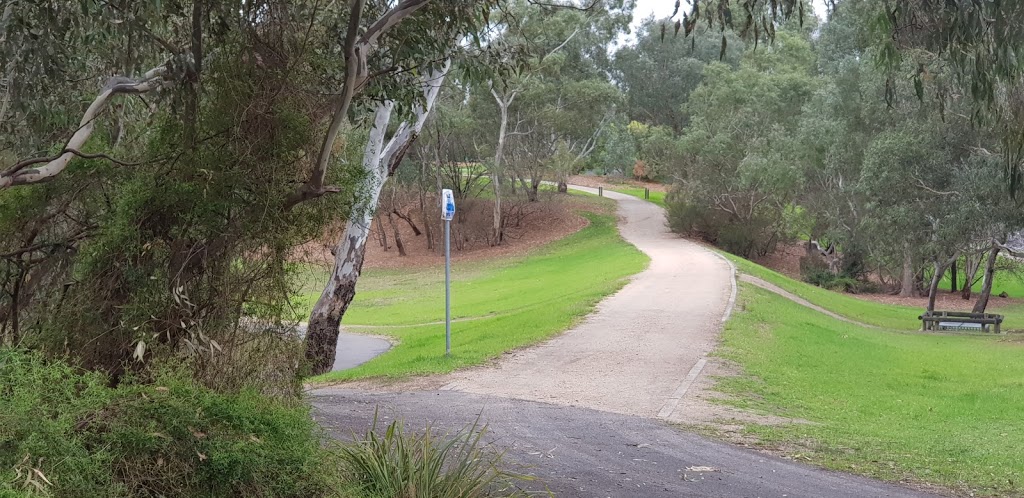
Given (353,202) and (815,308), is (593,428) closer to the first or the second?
(353,202)

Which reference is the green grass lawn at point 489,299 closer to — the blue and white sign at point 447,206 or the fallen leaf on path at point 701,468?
the blue and white sign at point 447,206

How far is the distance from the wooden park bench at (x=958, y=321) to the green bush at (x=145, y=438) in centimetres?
2550

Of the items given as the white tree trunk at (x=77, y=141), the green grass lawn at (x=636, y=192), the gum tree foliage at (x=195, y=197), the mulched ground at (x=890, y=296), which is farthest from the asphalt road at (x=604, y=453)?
the green grass lawn at (x=636, y=192)

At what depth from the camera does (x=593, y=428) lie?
925 cm

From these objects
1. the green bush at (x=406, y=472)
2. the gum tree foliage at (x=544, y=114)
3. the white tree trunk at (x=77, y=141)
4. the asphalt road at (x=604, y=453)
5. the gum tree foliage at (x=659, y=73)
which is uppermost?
the gum tree foliage at (x=659, y=73)

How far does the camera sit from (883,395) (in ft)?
45.6

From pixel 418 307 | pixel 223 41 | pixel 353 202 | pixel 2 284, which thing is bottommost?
pixel 418 307

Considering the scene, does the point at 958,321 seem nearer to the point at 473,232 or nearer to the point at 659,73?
the point at 473,232

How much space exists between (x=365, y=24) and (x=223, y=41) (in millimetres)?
1713

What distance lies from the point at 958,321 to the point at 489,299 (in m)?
13.7

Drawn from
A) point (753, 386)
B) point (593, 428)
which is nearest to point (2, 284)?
point (593, 428)

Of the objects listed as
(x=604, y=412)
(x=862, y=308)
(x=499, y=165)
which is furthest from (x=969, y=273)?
(x=604, y=412)

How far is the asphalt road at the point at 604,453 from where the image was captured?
22.7 feet

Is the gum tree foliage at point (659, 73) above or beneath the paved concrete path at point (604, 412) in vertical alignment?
above
